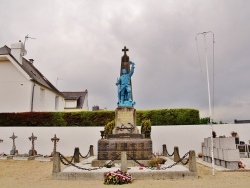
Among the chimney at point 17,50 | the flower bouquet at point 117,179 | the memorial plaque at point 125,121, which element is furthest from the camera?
the chimney at point 17,50

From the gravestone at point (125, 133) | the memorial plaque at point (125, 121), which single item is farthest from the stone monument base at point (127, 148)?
the memorial plaque at point (125, 121)

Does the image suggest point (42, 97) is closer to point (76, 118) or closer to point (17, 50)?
point (17, 50)

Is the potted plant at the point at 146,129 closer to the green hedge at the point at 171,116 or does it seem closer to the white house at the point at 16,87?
the green hedge at the point at 171,116

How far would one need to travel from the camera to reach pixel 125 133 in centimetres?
1424

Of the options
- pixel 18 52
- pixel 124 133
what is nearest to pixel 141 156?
pixel 124 133

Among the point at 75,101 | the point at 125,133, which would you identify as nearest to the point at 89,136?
the point at 125,133

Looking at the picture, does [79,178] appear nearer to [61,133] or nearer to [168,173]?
[168,173]

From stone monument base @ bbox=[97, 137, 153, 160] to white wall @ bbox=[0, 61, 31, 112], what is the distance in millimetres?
13431

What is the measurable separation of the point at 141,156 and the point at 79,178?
157 inches

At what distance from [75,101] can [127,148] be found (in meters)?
23.8

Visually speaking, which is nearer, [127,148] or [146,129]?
[127,148]

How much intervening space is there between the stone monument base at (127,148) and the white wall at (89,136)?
22.6 ft

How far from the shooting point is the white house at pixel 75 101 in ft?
115

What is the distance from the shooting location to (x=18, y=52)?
2605cm
